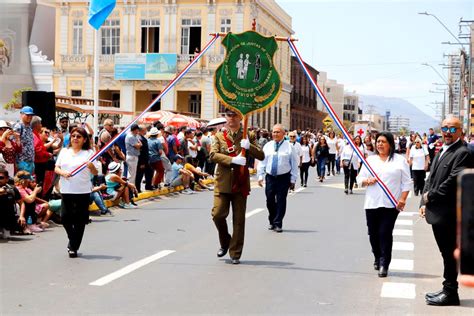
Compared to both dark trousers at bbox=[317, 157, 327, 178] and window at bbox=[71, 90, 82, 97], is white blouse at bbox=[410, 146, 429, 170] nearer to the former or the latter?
dark trousers at bbox=[317, 157, 327, 178]

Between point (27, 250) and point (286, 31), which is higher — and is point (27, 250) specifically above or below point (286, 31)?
below

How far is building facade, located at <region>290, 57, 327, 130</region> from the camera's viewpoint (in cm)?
7256

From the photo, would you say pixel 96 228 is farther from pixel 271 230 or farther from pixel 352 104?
pixel 352 104

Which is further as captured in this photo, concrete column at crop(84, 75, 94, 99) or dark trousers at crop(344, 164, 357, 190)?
concrete column at crop(84, 75, 94, 99)

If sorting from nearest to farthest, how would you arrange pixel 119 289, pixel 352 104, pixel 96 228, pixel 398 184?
pixel 119 289 → pixel 398 184 → pixel 96 228 → pixel 352 104

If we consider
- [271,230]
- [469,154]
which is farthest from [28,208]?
[469,154]

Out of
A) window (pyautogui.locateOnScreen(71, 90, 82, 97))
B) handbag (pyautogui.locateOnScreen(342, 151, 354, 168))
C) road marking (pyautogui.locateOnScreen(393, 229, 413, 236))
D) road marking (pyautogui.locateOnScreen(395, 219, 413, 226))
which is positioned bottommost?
road marking (pyautogui.locateOnScreen(395, 219, 413, 226))

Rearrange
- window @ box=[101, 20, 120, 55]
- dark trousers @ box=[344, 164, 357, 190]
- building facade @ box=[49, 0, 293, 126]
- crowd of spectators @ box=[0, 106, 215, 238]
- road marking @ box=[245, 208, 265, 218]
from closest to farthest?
crowd of spectators @ box=[0, 106, 215, 238] → road marking @ box=[245, 208, 265, 218] → dark trousers @ box=[344, 164, 357, 190] → building facade @ box=[49, 0, 293, 126] → window @ box=[101, 20, 120, 55]

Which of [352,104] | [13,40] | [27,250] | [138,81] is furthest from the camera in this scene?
[352,104]

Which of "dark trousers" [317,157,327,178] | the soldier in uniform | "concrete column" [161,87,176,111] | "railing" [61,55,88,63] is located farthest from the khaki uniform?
"railing" [61,55,88,63]

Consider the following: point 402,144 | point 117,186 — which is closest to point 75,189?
point 117,186

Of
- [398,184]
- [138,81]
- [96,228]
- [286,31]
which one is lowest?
[96,228]

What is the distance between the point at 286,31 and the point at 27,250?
56.3m

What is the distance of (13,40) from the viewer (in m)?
51.0
